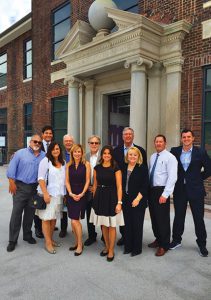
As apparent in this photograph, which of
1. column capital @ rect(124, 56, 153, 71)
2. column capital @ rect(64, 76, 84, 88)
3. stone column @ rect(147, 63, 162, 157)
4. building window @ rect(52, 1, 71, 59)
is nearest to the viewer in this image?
column capital @ rect(124, 56, 153, 71)

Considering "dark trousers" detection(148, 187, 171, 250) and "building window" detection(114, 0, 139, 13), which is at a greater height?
"building window" detection(114, 0, 139, 13)

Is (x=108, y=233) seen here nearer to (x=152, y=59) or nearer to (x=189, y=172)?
(x=189, y=172)

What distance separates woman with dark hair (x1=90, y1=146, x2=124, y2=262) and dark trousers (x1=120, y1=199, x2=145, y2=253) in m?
0.19

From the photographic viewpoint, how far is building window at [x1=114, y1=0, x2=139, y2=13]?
27.5 ft

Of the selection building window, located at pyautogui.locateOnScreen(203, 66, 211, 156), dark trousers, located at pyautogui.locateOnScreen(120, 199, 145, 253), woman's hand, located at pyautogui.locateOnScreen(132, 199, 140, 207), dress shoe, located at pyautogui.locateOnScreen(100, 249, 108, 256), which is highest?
building window, located at pyautogui.locateOnScreen(203, 66, 211, 156)

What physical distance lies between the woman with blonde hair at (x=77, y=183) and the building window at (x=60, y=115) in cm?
736

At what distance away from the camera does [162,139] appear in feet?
12.3

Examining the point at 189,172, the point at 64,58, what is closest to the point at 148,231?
the point at 189,172

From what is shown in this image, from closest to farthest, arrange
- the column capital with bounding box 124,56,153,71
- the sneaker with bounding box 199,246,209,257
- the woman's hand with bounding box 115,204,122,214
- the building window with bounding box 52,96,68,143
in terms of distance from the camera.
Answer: the woman's hand with bounding box 115,204,122,214
the sneaker with bounding box 199,246,209,257
the column capital with bounding box 124,56,153,71
the building window with bounding box 52,96,68,143

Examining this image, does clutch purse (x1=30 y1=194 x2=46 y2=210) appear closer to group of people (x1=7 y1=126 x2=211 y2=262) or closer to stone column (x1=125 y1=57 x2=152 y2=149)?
group of people (x1=7 y1=126 x2=211 y2=262)

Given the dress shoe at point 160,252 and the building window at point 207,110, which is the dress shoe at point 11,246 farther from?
the building window at point 207,110

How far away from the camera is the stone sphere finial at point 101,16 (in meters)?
8.17

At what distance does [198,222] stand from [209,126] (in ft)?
11.7

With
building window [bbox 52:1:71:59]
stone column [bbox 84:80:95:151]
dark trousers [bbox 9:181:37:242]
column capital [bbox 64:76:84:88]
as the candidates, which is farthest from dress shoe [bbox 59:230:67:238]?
building window [bbox 52:1:71:59]
